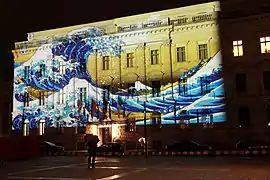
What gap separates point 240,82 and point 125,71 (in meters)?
13.1

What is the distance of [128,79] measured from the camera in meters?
41.0

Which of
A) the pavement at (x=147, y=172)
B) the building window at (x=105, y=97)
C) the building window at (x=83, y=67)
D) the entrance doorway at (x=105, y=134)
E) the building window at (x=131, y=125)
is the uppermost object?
the building window at (x=83, y=67)

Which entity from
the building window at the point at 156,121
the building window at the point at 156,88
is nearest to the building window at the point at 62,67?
the building window at the point at 156,88

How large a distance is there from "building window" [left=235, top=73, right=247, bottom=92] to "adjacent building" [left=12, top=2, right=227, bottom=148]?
169 centimetres

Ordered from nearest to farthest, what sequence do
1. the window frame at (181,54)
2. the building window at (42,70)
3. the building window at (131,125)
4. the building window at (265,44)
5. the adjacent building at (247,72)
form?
the adjacent building at (247,72)
the building window at (265,44)
the window frame at (181,54)
the building window at (131,125)
the building window at (42,70)

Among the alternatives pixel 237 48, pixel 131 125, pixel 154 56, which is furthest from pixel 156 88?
pixel 237 48

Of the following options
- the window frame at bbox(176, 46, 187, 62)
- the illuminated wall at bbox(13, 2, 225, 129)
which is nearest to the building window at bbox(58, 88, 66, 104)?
the illuminated wall at bbox(13, 2, 225, 129)

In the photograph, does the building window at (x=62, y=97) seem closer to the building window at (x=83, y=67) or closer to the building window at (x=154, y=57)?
the building window at (x=83, y=67)

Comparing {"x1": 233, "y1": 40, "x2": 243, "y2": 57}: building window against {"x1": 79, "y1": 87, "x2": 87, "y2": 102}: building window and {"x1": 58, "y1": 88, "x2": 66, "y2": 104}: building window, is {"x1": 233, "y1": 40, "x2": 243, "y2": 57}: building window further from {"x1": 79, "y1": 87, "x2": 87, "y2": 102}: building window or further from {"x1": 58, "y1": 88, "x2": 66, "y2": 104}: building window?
{"x1": 58, "y1": 88, "x2": 66, "y2": 104}: building window

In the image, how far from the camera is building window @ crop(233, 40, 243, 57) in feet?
121

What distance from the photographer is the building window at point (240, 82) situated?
3638cm

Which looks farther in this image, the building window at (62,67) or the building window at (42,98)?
the building window at (42,98)

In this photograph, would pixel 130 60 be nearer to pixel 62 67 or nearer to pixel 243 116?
pixel 62 67

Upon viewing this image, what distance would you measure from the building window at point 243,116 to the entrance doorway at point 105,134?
1476cm
